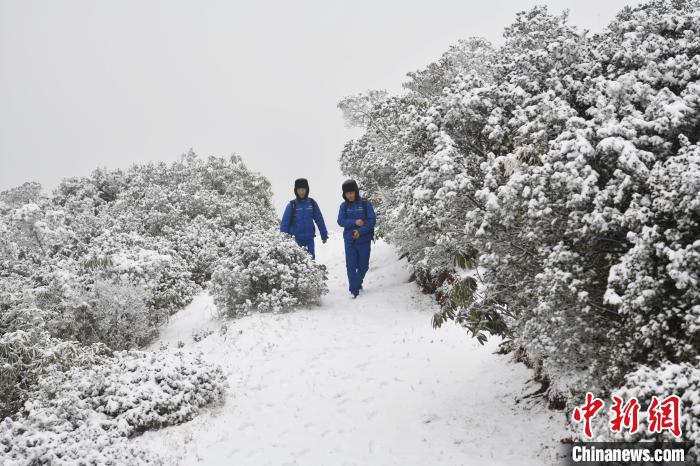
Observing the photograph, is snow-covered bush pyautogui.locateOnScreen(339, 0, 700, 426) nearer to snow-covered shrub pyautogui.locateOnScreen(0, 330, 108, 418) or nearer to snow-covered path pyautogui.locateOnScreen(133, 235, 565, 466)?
snow-covered path pyautogui.locateOnScreen(133, 235, 565, 466)

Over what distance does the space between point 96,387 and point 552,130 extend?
6676 mm

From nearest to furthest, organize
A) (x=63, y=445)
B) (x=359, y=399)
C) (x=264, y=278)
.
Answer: (x=63, y=445), (x=359, y=399), (x=264, y=278)

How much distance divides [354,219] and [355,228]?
221mm

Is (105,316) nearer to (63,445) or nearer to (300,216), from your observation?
(63,445)

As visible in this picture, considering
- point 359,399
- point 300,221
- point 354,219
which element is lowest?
point 359,399

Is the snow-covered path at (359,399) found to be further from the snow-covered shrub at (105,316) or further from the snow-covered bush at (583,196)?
the snow-covered bush at (583,196)

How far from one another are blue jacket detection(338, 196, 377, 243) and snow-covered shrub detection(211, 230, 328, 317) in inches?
46.6

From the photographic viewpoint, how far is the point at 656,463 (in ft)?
12.0

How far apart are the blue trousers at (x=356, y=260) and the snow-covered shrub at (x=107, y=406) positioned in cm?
523

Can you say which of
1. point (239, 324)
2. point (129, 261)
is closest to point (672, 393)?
point (239, 324)

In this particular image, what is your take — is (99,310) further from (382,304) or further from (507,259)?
(507,259)

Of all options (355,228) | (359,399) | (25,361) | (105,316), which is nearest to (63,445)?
(25,361)

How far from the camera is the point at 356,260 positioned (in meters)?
12.8

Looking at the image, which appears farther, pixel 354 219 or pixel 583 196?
pixel 354 219
